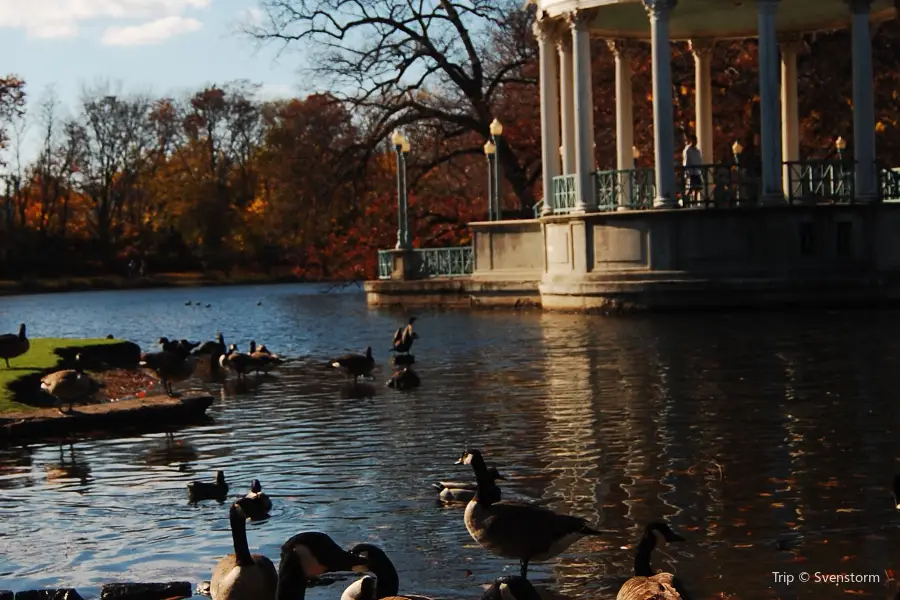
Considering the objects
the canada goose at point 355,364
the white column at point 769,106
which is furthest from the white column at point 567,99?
the canada goose at point 355,364

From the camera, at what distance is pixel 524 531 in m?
9.24

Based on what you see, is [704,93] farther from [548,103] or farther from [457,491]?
[457,491]

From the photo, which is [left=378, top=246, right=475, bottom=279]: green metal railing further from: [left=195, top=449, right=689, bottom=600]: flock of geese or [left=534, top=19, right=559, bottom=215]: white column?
[left=195, top=449, right=689, bottom=600]: flock of geese

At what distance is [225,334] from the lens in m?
39.8

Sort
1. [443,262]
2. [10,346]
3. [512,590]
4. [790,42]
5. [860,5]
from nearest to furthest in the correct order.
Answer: [512,590] → [10,346] → [860,5] → [790,42] → [443,262]

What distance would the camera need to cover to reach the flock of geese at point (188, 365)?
1730 cm

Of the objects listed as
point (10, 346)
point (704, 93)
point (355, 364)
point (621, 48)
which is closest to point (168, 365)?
point (10, 346)

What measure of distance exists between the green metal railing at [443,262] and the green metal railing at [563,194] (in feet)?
19.1

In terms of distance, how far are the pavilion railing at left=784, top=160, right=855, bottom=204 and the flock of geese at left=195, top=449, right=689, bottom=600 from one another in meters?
28.7

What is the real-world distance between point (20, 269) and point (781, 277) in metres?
69.6

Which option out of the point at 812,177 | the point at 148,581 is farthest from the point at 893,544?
the point at 812,177

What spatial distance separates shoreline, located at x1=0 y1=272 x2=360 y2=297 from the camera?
3684 inches

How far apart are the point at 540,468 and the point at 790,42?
1331 inches

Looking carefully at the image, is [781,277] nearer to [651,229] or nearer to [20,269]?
[651,229]
